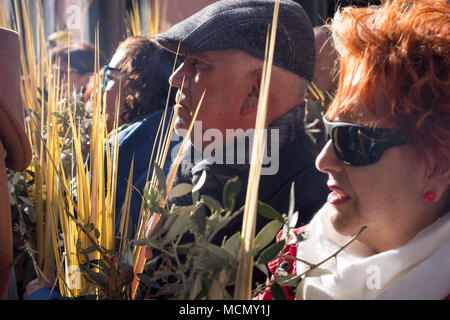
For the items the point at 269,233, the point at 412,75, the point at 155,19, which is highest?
the point at 155,19

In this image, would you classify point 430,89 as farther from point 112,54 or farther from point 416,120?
point 112,54

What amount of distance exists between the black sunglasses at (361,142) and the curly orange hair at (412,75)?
3 centimetres

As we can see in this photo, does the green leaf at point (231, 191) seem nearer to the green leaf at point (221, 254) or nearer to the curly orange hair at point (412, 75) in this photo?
the green leaf at point (221, 254)

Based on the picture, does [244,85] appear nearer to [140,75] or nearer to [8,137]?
[8,137]

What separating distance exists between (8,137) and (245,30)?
27.8 inches

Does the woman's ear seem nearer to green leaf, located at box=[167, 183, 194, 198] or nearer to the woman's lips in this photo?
the woman's lips

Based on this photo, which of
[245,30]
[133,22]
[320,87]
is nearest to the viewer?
[245,30]

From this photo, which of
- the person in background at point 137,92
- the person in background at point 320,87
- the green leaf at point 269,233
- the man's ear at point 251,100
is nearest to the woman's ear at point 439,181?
the green leaf at point 269,233

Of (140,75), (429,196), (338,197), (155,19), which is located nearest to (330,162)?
(338,197)

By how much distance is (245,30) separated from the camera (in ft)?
4.63

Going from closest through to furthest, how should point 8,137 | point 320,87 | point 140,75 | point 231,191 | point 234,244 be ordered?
point 231,191, point 234,244, point 8,137, point 320,87, point 140,75

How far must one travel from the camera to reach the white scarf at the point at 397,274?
0.98m

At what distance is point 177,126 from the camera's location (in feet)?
4.74

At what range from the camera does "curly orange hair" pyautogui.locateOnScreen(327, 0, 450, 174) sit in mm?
979
